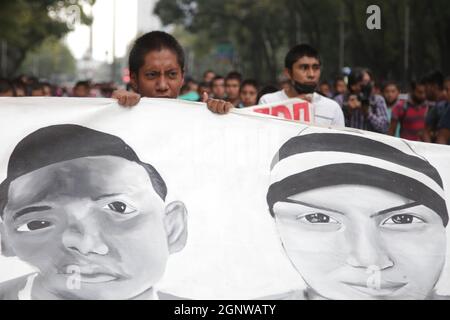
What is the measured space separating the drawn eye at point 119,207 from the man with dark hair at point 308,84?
3.06 metres

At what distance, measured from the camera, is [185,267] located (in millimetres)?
4562

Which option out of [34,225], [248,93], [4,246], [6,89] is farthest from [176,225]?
[248,93]

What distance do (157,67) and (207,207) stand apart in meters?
0.98

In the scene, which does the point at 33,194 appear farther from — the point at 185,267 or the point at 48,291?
the point at 185,267

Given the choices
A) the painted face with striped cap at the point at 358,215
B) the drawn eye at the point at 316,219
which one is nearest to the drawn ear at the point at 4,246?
the painted face with striped cap at the point at 358,215

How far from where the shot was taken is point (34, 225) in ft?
15.1

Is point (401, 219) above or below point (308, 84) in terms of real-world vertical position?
below

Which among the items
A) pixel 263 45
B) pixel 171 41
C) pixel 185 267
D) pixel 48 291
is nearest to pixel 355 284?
pixel 185 267

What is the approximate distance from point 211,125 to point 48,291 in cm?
112

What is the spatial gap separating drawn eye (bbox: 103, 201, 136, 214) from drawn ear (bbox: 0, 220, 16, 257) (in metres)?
0.47

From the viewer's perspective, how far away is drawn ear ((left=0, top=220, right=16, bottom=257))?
15.0 ft

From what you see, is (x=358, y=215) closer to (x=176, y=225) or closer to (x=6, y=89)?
(x=176, y=225)
